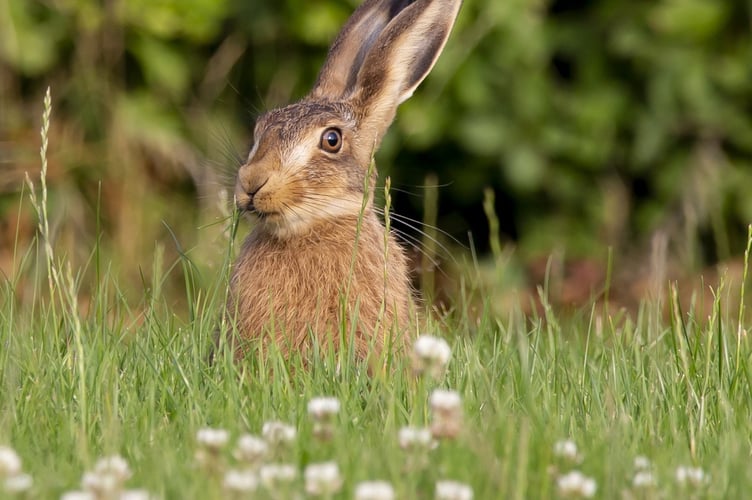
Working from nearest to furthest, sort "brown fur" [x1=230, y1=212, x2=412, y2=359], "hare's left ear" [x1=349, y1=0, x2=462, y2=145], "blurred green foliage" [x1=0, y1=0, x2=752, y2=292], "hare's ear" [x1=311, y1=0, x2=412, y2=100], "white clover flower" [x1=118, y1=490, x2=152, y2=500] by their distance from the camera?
"white clover flower" [x1=118, y1=490, x2=152, y2=500] → "brown fur" [x1=230, y1=212, x2=412, y2=359] → "hare's left ear" [x1=349, y1=0, x2=462, y2=145] → "hare's ear" [x1=311, y1=0, x2=412, y2=100] → "blurred green foliage" [x1=0, y1=0, x2=752, y2=292]

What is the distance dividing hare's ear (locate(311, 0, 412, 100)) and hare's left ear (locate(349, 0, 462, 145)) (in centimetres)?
24

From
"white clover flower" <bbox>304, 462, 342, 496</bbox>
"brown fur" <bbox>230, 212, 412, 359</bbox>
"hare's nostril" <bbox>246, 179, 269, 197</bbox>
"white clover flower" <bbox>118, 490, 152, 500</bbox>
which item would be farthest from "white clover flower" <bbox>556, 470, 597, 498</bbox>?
"hare's nostril" <bbox>246, 179, 269, 197</bbox>

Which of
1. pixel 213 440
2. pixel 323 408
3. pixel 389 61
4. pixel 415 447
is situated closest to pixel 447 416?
pixel 415 447

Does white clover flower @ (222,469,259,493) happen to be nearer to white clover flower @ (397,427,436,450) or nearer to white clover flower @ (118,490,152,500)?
white clover flower @ (118,490,152,500)

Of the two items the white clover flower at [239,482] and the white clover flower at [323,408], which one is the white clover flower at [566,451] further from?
the white clover flower at [239,482]

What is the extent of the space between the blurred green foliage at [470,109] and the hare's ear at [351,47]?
1.99 m

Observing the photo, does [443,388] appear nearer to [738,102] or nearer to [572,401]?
[572,401]

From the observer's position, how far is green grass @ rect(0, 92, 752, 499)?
2.84 meters

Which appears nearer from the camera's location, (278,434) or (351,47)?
(278,434)

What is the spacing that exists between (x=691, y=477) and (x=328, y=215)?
231cm

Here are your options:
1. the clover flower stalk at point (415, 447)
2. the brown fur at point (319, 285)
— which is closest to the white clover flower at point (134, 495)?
the clover flower stalk at point (415, 447)

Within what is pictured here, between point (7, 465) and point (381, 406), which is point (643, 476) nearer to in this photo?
point (381, 406)

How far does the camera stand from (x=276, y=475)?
8.64 feet

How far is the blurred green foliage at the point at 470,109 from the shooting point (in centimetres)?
800
